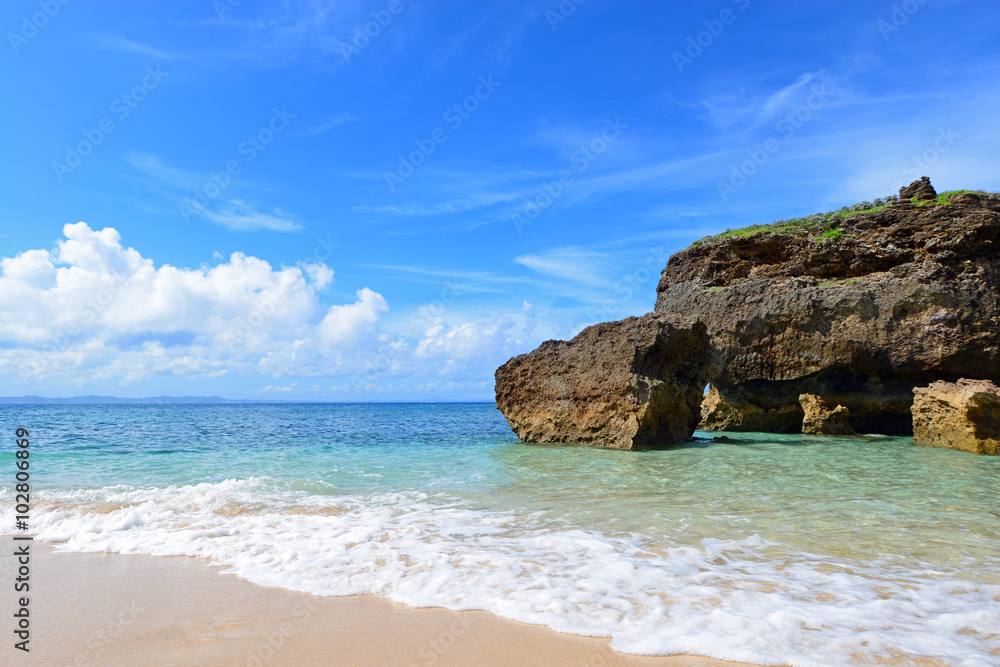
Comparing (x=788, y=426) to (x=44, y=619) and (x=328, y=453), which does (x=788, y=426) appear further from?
(x=44, y=619)

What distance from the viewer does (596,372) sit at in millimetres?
14867

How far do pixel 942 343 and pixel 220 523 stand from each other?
19.1 meters

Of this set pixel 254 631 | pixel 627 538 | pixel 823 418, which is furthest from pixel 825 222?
pixel 254 631

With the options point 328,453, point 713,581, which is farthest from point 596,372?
point 713,581

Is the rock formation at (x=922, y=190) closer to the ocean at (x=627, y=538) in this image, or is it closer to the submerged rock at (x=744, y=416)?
the submerged rock at (x=744, y=416)

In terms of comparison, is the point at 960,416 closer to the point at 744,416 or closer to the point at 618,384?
the point at 744,416

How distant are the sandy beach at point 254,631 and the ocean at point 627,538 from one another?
20cm

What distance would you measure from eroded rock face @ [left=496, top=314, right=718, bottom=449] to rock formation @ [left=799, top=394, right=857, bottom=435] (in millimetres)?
3898

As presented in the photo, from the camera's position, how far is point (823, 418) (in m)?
17.1

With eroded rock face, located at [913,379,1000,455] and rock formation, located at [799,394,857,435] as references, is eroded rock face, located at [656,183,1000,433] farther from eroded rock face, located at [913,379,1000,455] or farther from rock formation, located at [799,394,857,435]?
eroded rock face, located at [913,379,1000,455]

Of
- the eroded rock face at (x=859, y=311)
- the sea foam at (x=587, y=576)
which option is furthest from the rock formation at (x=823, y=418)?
the sea foam at (x=587, y=576)

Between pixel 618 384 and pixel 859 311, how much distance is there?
28.5 ft

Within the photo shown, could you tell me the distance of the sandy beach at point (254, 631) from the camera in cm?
311

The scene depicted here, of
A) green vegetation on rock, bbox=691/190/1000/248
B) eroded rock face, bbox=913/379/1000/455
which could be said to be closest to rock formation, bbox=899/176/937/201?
green vegetation on rock, bbox=691/190/1000/248
